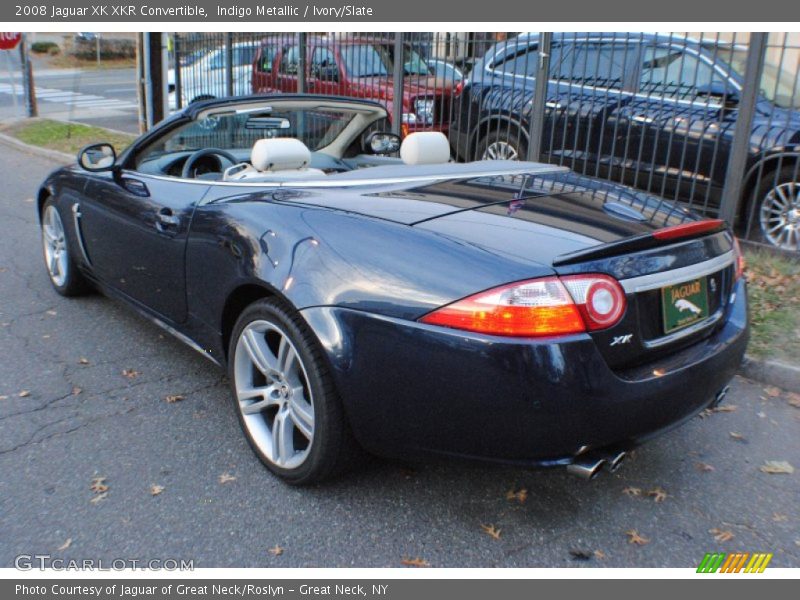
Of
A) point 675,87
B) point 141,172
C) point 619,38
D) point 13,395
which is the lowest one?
point 13,395

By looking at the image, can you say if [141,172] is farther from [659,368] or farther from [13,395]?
[659,368]

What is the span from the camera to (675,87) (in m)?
6.54

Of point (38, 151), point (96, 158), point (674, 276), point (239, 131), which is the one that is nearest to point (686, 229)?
point (674, 276)

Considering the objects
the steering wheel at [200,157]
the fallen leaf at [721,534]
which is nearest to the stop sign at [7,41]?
the steering wheel at [200,157]

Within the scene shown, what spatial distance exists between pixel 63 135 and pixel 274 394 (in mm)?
12848

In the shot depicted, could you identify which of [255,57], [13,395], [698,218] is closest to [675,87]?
[698,218]

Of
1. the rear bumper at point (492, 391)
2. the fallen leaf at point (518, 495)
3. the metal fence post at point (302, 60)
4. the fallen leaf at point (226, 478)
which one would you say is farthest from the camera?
the metal fence post at point (302, 60)

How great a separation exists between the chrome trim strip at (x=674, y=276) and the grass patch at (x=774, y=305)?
4.75 feet

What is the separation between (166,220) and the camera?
11.8 ft

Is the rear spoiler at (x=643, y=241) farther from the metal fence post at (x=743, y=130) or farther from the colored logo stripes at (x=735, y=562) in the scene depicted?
the metal fence post at (x=743, y=130)

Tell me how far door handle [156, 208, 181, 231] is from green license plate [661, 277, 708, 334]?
2.21 metres

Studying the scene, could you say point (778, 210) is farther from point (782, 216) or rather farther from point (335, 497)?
point (335, 497)

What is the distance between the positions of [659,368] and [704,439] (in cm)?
117

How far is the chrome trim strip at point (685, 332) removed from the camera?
8.29 feet
